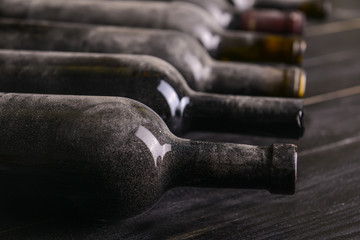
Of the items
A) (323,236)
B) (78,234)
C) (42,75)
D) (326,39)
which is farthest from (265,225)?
(326,39)

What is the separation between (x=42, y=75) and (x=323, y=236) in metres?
0.35

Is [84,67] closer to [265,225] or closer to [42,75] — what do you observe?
[42,75]

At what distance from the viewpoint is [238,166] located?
451 millimetres

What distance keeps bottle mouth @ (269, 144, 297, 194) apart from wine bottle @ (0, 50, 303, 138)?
83 mm

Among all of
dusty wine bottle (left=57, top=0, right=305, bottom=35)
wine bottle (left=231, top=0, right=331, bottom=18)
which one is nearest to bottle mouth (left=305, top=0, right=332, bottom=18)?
wine bottle (left=231, top=0, right=331, bottom=18)

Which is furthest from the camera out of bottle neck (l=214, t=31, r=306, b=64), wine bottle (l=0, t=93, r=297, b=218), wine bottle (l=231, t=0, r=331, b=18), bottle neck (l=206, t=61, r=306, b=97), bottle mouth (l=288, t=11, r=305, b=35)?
wine bottle (l=231, t=0, r=331, b=18)

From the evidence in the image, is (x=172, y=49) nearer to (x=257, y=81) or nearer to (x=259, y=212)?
(x=257, y=81)

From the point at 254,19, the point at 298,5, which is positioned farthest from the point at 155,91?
the point at 298,5

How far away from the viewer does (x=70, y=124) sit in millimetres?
442

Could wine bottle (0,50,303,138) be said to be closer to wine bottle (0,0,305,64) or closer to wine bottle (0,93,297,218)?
wine bottle (0,93,297,218)

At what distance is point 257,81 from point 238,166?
0.63 ft

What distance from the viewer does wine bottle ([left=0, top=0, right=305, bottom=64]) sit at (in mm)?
726

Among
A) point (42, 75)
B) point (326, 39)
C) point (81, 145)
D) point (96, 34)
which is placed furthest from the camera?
point (326, 39)

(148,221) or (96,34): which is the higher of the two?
(96,34)
